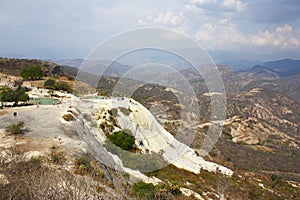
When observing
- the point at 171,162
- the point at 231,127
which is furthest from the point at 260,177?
the point at 231,127

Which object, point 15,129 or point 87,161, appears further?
point 15,129

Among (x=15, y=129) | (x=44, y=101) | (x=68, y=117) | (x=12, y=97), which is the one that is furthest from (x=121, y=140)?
(x=12, y=97)

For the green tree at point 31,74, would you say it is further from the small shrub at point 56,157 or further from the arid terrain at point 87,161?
the small shrub at point 56,157

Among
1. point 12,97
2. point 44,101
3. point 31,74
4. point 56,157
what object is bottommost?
point 56,157

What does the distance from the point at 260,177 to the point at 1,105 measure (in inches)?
1600

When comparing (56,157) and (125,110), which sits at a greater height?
(56,157)

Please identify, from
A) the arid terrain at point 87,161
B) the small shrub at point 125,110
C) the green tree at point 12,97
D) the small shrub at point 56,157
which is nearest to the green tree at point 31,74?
the arid terrain at point 87,161

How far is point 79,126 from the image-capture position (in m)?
21.3

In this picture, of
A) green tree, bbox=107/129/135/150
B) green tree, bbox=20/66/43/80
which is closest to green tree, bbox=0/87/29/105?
green tree, bbox=107/129/135/150

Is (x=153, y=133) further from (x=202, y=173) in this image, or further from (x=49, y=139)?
(x=49, y=139)

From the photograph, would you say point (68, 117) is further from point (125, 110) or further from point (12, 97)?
point (12, 97)

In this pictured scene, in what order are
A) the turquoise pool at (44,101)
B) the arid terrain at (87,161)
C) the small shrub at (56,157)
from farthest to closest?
the turquoise pool at (44,101)
the small shrub at (56,157)
the arid terrain at (87,161)

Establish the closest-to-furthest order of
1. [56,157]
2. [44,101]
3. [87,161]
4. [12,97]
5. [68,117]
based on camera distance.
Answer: [56,157], [87,161], [68,117], [12,97], [44,101]

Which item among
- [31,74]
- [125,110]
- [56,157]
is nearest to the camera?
[56,157]
